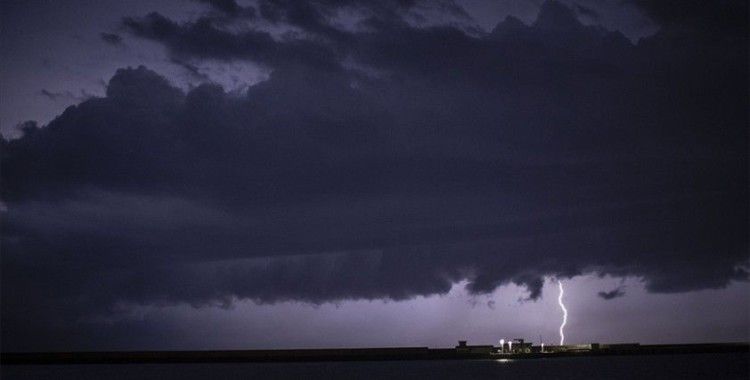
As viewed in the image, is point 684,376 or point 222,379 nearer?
point 684,376

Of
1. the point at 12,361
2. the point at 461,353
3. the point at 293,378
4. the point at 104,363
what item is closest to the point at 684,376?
the point at 293,378

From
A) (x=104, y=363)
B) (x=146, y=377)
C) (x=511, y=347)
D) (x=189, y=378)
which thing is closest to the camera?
(x=189, y=378)

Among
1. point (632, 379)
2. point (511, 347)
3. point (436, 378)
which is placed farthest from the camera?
point (511, 347)

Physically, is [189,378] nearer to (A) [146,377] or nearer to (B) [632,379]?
(A) [146,377]

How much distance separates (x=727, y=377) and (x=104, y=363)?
162 m

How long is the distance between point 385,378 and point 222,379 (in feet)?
89.8

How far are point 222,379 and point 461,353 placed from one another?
88514mm

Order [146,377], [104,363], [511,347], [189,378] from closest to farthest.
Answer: [189,378] < [146,377] < [511,347] < [104,363]

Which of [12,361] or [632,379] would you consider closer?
[632,379]

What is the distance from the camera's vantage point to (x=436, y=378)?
103812 mm

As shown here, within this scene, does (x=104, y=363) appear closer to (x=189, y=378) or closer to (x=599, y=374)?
(x=189, y=378)

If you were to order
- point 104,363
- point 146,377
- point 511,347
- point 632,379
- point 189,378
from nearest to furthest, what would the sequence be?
point 632,379, point 189,378, point 146,377, point 511,347, point 104,363

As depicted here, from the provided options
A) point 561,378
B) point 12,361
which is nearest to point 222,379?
point 561,378

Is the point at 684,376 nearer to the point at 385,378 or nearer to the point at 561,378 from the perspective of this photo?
the point at 561,378
